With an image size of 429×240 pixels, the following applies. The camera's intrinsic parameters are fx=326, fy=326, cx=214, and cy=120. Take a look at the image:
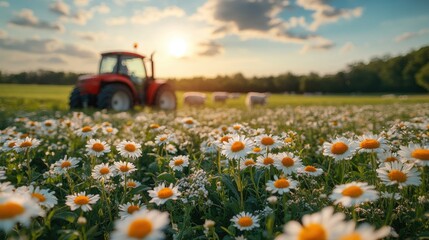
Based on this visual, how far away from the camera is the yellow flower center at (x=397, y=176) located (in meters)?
2.34

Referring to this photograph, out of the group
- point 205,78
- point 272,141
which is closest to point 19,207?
point 272,141

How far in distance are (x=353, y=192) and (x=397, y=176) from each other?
1.98 feet

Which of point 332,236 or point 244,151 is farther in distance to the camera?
point 244,151

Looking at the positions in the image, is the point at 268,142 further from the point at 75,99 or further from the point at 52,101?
the point at 52,101

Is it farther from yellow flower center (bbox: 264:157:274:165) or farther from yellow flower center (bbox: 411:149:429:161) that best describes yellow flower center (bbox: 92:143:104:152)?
yellow flower center (bbox: 411:149:429:161)

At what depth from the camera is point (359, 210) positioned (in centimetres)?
263

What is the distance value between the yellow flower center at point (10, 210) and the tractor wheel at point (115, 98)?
42.4 ft

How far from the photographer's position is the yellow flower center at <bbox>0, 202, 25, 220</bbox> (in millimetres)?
1632

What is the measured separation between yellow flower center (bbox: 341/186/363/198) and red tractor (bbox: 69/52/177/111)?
13249 millimetres

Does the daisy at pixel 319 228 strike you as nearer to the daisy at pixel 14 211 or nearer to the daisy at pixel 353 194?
the daisy at pixel 353 194

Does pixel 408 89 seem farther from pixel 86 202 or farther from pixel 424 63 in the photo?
pixel 86 202

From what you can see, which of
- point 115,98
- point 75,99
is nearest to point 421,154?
point 115,98

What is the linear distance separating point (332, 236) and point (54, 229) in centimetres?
241

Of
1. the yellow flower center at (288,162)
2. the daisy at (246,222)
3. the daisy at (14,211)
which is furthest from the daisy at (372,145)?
the daisy at (14,211)
